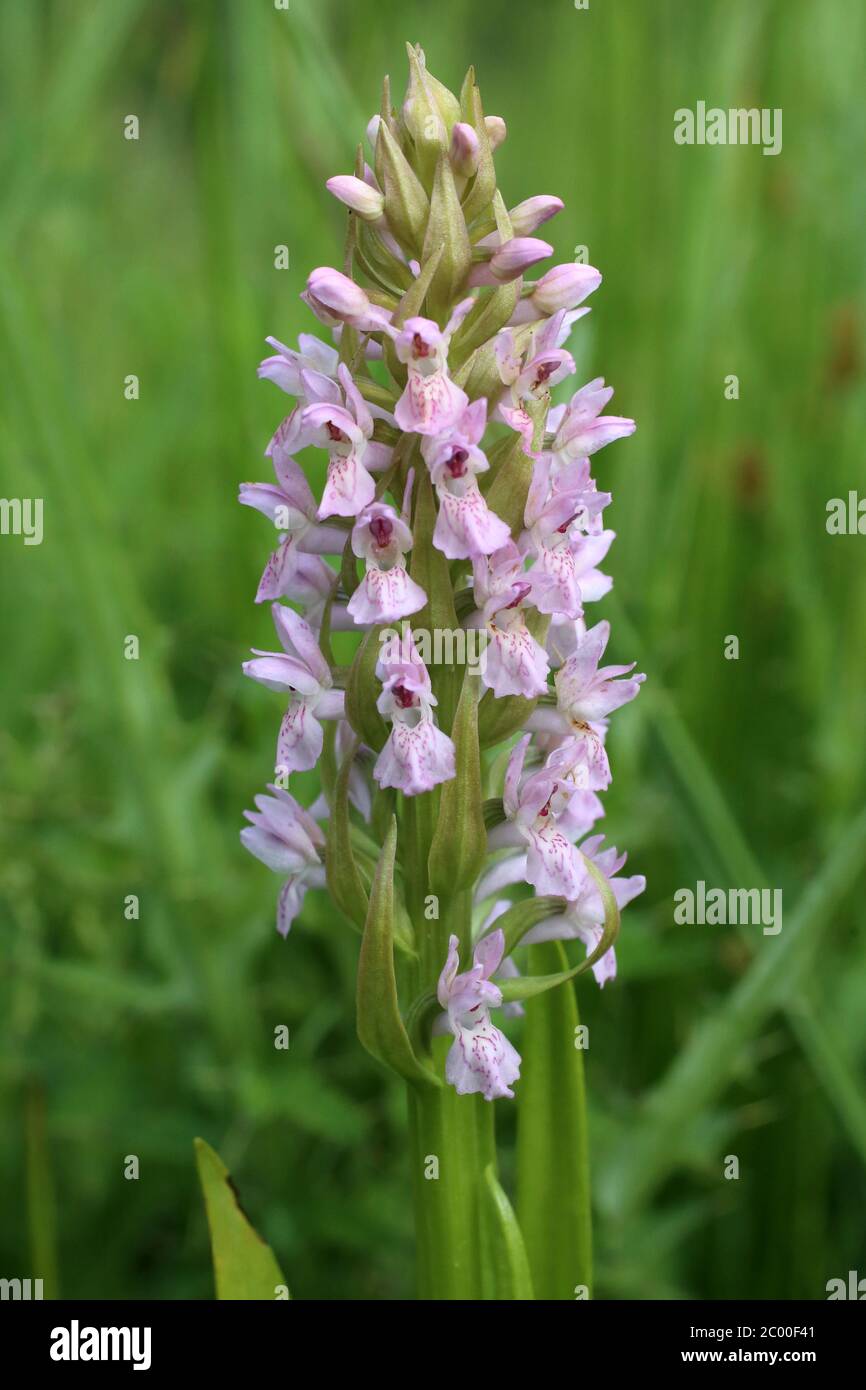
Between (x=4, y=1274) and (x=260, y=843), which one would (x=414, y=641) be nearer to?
(x=260, y=843)

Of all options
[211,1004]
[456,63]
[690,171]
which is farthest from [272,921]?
[456,63]

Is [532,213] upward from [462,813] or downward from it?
upward

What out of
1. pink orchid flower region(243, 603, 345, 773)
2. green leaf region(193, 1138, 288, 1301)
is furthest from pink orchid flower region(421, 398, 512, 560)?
green leaf region(193, 1138, 288, 1301)

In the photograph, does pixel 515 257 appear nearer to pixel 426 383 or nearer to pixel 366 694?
pixel 426 383

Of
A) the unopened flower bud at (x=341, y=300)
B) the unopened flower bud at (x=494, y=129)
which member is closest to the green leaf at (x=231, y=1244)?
the unopened flower bud at (x=341, y=300)

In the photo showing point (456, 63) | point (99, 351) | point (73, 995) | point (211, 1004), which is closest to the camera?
point (211, 1004)
